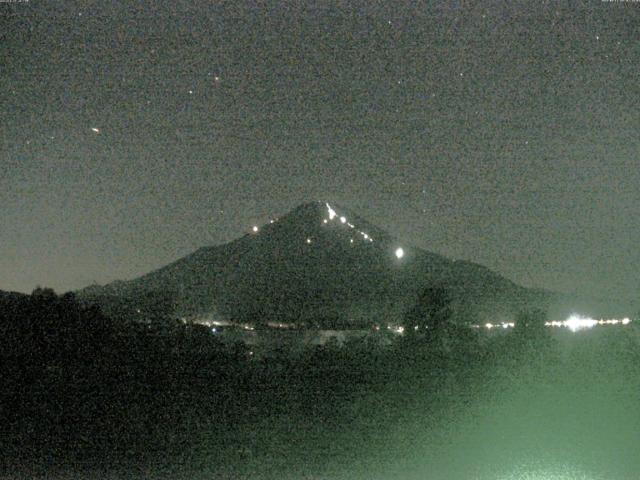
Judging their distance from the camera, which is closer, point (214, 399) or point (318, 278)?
point (214, 399)

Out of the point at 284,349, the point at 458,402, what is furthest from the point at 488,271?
the point at 458,402

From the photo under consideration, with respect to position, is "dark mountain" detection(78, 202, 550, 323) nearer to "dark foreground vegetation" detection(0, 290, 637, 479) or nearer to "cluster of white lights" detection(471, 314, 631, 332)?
"cluster of white lights" detection(471, 314, 631, 332)

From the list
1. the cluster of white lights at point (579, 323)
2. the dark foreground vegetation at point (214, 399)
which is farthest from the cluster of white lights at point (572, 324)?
the dark foreground vegetation at point (214, 399)

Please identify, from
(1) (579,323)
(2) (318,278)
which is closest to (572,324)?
(1) (579,323)

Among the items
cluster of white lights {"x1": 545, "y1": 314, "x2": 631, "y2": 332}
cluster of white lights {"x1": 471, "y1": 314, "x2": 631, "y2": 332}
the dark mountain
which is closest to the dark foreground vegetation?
cluster of white lights {"x1": 471, "y1": 314, "x2": 631, "y2": 332}

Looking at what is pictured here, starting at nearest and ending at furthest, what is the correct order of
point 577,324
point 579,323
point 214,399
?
point 214,399, point 579,323, point 577,324

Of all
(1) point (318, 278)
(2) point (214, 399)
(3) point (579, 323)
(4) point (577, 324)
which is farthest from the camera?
(1) point (318, 278)

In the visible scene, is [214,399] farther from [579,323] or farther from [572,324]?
[572,324]

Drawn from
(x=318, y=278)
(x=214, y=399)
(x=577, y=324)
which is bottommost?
(x=214, y=399)
